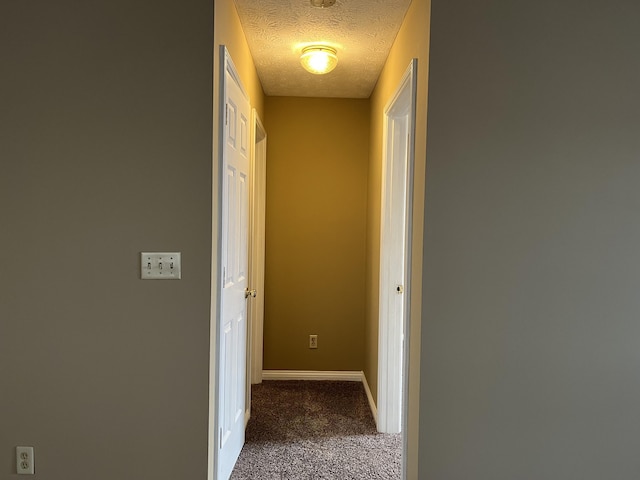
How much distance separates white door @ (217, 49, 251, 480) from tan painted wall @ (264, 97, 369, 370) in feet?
3.59

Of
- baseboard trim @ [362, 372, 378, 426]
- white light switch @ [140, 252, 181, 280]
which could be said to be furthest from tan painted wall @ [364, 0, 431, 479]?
white light switch @ [140, 252, 181, 280]

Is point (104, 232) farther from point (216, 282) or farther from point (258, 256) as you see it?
point (258, 256)

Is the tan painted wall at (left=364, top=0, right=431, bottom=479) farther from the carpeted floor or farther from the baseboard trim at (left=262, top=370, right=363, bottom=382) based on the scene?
the baseboard trim at (left=262, top=370, right=363, bottom=382)

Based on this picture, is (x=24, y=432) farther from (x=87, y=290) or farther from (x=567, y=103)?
(x=567, y=103)

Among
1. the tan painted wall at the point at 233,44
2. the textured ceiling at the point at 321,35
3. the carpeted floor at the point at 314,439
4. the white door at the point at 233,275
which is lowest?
the carpeted floor at the point at 314,439

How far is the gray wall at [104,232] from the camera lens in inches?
71.2

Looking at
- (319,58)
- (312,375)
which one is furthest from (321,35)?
(312,375)

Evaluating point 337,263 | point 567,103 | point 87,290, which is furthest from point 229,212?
point 337,263

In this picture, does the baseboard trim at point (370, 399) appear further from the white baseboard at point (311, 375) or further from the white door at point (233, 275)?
the white door at point (233, 275)

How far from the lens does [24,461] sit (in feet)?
6.08

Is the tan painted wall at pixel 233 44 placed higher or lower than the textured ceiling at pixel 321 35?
lower

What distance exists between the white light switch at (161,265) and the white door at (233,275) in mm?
216

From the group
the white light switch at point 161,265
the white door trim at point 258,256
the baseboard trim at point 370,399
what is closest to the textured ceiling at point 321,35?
the white door trim at point 258,256

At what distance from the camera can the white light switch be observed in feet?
6.01
